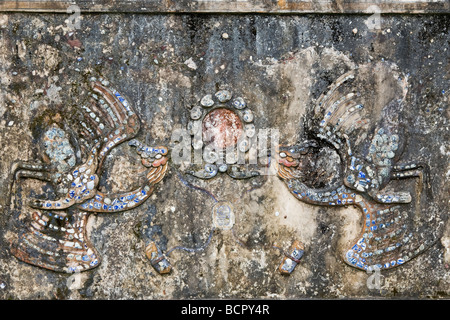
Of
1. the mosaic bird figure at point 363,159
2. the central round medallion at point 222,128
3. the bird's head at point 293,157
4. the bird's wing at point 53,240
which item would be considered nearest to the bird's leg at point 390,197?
the mosaic bird figure at point 363,159

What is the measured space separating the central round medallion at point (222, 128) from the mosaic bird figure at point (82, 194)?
346 mm

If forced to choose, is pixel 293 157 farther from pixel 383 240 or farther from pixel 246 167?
pixel 383 240

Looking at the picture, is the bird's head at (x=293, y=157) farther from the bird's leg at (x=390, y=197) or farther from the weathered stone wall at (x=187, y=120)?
the bird's leg at (x=390, y=197)

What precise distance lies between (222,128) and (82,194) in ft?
3.60

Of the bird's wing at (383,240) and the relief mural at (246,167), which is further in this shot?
the bird's wing at (383,240)

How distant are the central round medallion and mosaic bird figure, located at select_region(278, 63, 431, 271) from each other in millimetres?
358

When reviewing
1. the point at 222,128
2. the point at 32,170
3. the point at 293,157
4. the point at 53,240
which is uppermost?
→ the point at 222,128

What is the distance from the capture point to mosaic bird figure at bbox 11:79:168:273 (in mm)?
5590

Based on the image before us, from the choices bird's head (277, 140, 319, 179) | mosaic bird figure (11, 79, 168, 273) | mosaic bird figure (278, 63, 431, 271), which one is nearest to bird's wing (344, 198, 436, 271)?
mosaic bird figure (278, 63, 431, 271)

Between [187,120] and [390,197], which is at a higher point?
[187,120]


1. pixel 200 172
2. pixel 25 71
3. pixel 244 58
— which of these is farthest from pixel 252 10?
pixel 25 71

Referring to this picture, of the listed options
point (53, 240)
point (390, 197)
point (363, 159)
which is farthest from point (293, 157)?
point (53, 240)

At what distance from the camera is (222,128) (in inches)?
224

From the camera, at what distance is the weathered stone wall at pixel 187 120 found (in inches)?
220
